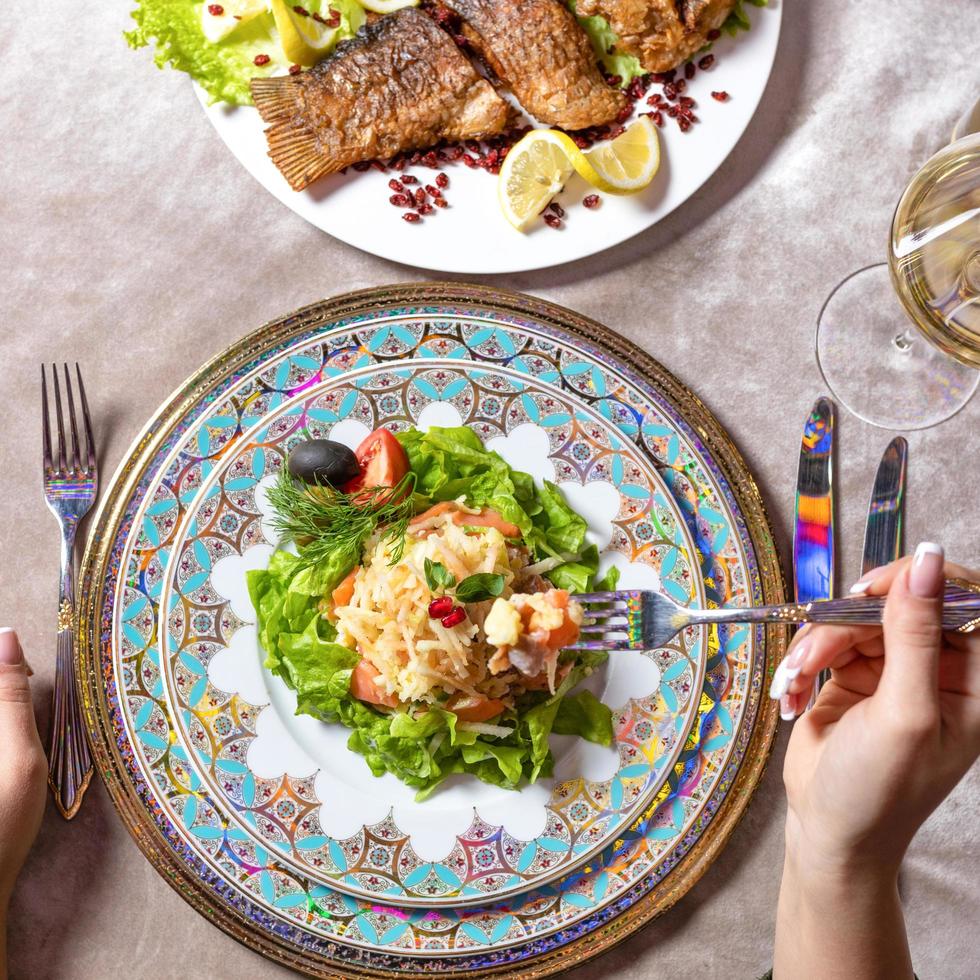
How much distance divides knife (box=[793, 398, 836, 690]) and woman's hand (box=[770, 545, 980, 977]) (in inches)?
16.1

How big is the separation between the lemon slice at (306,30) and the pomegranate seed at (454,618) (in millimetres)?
1907

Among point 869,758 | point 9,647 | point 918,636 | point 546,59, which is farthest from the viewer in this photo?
point 546,59

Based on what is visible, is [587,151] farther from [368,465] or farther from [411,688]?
[411,688]

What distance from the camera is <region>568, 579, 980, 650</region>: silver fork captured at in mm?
2404

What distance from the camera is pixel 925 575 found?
86.9 inches

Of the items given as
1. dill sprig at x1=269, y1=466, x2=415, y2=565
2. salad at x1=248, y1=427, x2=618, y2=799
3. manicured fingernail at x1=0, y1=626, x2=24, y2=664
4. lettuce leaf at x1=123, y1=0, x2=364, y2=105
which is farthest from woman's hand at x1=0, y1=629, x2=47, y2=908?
lettuce leaf at x1=123, y1=0, x2=364, y2=105

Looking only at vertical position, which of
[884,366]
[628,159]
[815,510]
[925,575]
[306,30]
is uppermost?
[306,30]

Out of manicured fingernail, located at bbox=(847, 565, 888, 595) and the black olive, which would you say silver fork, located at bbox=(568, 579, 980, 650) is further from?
the black olive

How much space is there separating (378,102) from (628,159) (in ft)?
2.78

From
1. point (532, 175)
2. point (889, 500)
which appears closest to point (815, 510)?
point (889, 500)

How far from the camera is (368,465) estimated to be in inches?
118

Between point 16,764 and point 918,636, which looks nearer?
point 918,636

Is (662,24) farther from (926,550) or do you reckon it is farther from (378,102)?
(926,550)

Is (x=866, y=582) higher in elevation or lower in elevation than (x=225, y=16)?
lower
